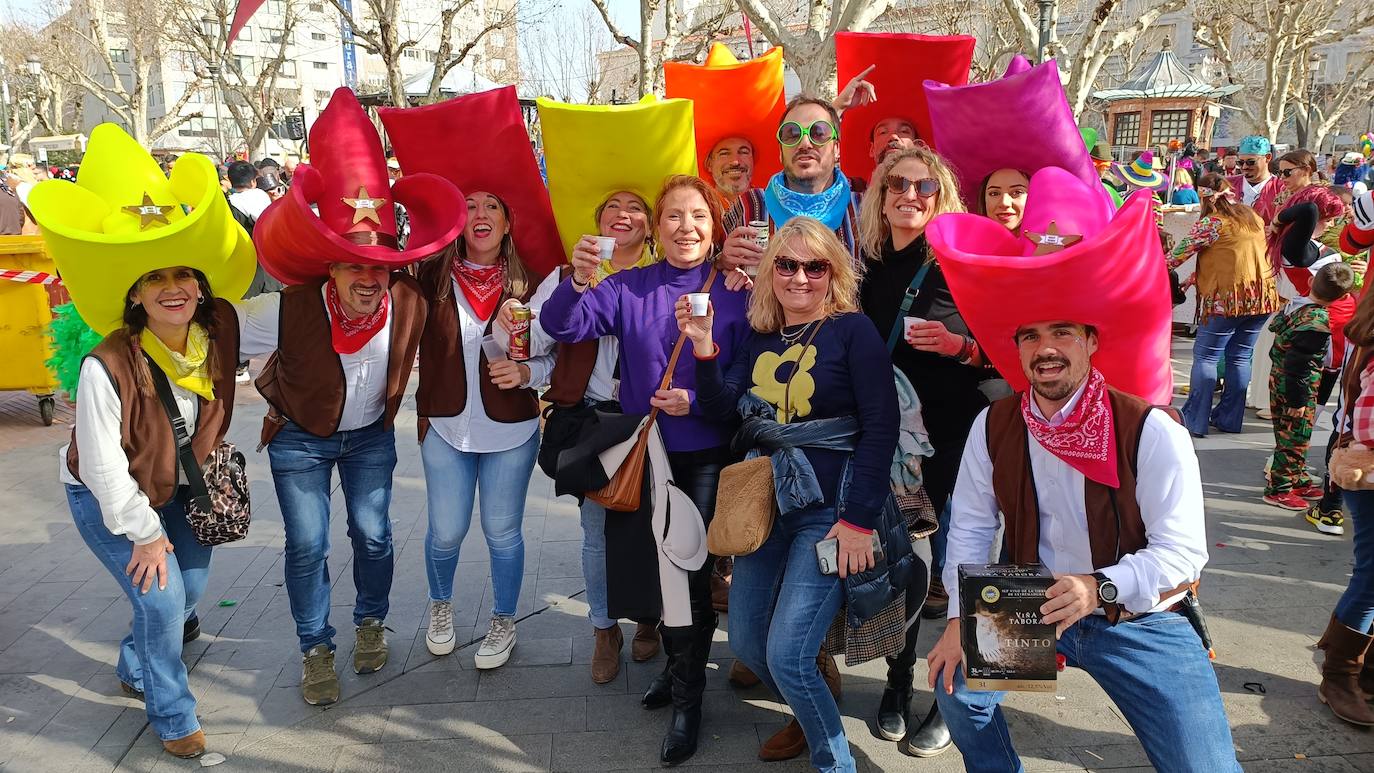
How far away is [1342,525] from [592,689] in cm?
447

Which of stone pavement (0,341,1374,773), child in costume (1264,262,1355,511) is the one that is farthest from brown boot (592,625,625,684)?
child in costume (1264,262,1355,511)

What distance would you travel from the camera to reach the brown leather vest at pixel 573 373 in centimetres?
349

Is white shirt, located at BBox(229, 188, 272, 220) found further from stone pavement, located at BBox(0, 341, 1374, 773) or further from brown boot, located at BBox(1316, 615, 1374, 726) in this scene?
brown boot, located at BBox(1316, 615, 1374, 726)

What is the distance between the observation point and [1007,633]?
2.27 meters

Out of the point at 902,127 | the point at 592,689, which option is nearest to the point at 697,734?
the point at 592,689

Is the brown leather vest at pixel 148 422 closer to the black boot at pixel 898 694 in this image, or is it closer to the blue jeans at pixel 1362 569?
the black boot at pixel 898 694

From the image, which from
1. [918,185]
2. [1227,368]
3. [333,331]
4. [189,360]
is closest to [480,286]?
[333,331]

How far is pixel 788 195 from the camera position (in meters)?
3.58

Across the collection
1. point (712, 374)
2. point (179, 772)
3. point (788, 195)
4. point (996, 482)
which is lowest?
point (179, 772)

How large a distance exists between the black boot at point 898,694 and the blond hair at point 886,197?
141 cm

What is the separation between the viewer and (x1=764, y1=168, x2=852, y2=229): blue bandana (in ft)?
11.7

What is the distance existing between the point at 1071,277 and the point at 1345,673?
7.35ft

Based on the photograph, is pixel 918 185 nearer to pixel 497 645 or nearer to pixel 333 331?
pixel 333 331

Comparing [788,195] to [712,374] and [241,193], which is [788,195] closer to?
[712,374]
